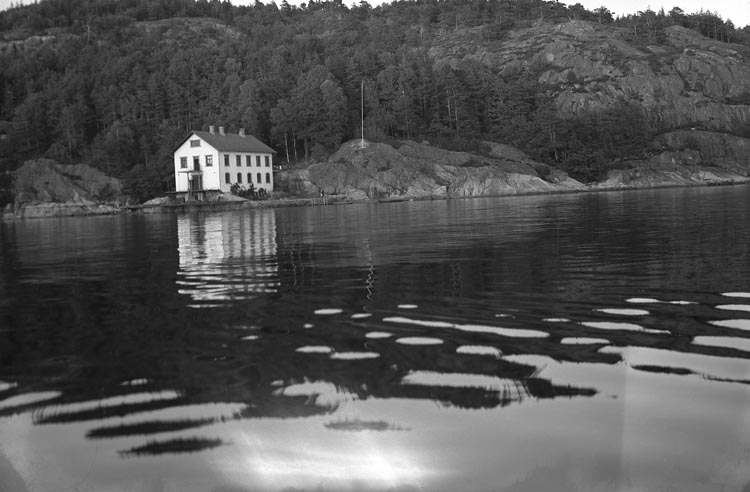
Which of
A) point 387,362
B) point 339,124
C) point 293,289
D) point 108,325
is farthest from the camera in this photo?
point 339,124

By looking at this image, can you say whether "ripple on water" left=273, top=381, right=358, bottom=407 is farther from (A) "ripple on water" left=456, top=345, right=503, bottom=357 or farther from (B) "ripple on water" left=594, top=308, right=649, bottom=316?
(B) "ripple on water" left=594, top=308, right=649, bottom=316

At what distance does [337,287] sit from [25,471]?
8.70 m

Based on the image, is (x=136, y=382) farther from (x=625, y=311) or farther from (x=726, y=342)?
(x=625, y=311)

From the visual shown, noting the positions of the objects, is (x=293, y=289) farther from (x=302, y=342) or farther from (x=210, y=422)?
(x=210, y=422)

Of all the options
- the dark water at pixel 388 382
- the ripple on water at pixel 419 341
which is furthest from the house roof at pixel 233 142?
the ripple on water at pixel 419 341

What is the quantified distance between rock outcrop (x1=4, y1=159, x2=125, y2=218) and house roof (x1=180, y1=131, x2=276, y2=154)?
15.6 meters

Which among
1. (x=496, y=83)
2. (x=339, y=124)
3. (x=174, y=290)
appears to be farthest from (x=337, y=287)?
(x=496, y=83)

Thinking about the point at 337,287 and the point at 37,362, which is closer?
the point at 37,362

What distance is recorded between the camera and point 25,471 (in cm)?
479

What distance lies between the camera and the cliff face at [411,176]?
314ft

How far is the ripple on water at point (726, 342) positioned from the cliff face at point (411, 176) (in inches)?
3308

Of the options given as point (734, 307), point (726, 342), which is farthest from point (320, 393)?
point (734, 307)

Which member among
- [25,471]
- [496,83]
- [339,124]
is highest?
[496,83]

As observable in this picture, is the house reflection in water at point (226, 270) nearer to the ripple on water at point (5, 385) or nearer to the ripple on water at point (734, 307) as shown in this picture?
the ripple on water at point (5, 385)
